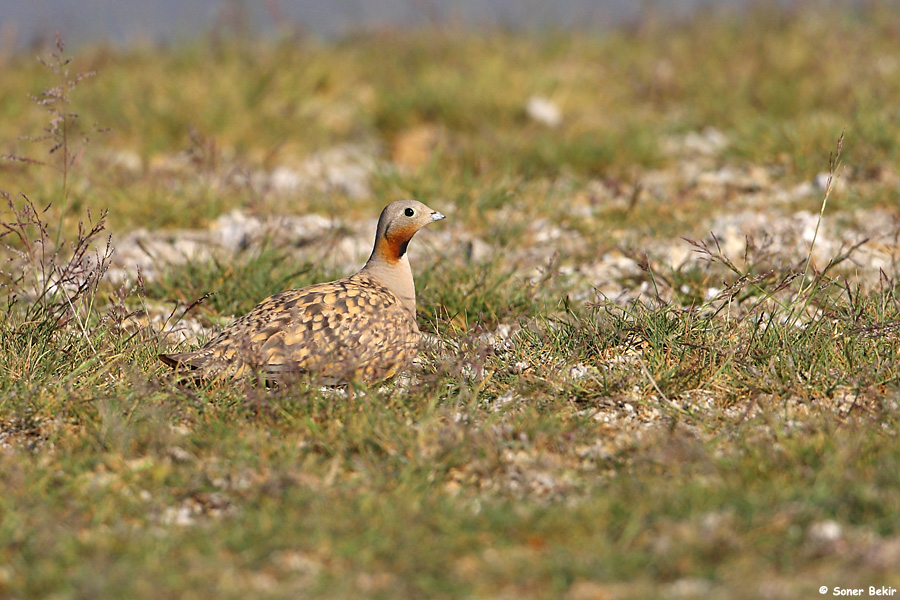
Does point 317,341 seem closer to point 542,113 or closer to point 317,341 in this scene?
point 317,341

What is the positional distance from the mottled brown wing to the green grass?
4.7 inches

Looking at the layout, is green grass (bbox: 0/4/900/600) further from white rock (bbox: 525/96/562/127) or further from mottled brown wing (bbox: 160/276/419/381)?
white rock (bbox: 525/96/562/127)

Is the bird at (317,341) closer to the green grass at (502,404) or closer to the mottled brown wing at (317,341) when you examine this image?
the mottled brown wing at (317,341)

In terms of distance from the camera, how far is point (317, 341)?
162 inches

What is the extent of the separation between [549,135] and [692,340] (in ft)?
13.7

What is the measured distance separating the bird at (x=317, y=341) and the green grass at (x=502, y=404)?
108 mm

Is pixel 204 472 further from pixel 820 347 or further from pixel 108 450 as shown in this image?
pixel 820 347

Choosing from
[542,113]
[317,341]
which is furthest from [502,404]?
[542,113]

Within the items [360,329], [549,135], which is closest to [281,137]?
[549,135]

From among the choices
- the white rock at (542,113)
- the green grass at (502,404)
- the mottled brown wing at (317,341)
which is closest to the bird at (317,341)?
the mottled brown wing at (317,341)

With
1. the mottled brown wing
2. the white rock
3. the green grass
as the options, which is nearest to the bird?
the mottled brown wing

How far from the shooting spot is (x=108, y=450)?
3564mm

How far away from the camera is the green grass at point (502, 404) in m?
2.83

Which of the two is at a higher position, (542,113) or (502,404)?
(542,113)
